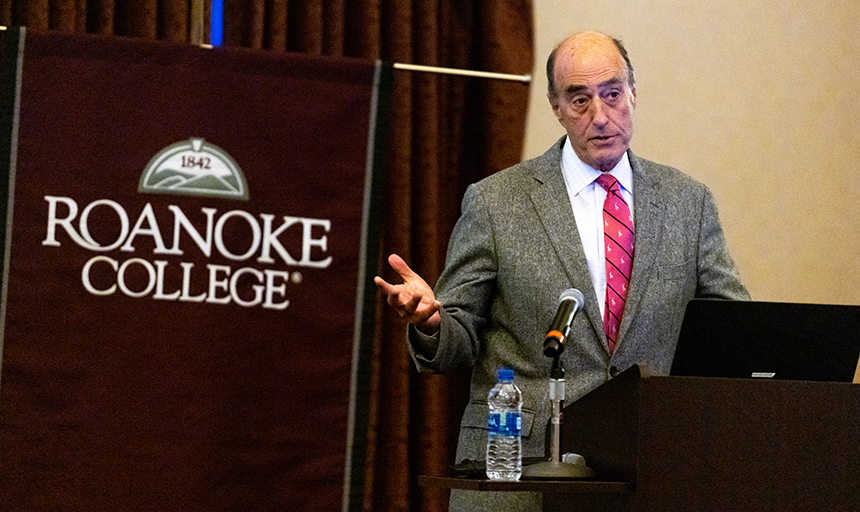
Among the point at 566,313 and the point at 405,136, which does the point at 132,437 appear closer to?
the point at 566,313

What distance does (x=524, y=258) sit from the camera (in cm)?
249

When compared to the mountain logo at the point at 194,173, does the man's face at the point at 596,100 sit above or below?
above

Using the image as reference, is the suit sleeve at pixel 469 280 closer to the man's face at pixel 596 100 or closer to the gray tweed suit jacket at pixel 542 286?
the gray tweed suit jacket at pixel 542 286

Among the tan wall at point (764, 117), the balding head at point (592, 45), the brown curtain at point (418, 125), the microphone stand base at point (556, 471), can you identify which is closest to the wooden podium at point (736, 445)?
the microphone stand base at point (556, 471)

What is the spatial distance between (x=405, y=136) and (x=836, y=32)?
1.75 meters

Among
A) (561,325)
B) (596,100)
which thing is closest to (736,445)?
(561,325)

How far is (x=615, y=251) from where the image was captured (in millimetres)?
2479

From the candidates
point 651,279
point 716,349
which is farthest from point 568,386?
point 716,349

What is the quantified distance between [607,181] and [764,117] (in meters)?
1.37

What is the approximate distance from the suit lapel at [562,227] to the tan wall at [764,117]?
3.48ft

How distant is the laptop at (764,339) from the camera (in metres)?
1.77

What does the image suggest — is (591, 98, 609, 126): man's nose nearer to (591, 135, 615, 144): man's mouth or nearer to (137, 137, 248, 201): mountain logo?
(591, 135, 615, 144): man's mouth

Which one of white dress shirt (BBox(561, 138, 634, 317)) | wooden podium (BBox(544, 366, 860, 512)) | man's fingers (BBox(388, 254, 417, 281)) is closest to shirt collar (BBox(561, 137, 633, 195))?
white dress shirt (BBox(561, 138, 634, 317))

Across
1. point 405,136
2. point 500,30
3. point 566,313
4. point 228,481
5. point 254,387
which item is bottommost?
point 228,481
